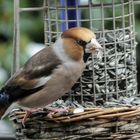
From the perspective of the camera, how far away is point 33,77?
5.07 meters

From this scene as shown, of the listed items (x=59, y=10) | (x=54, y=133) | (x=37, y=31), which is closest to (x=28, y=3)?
(x=37, y=31)

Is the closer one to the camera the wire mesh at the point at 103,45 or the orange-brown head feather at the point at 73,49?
the orange-brown head feather at the point at 73,49

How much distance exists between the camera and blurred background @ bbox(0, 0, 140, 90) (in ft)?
20.2

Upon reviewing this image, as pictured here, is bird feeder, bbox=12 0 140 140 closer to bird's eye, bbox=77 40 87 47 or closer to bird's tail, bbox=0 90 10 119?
bird's tail, bbox=0 90 10 119

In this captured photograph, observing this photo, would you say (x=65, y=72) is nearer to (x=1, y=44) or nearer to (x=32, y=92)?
(x=32, y=92)

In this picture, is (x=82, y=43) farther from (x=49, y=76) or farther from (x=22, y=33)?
(x=22, y=33)

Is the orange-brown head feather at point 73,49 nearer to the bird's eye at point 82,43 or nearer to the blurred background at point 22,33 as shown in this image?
the bird's eye at point 82,43

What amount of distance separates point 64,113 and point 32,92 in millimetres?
264

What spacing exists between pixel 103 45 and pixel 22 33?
1.25m

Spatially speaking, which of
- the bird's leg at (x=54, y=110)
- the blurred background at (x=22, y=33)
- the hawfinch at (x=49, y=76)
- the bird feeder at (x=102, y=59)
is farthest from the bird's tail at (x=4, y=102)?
the blurred background at (x=22, y=33)

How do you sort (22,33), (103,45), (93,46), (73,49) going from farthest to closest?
1. (22,33)
2. (103,45)
3. (73,49)
4. (93,46)

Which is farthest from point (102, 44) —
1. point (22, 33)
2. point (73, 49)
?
point (22, 33)

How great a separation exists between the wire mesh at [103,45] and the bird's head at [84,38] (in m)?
0.25

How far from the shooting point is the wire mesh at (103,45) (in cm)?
528
